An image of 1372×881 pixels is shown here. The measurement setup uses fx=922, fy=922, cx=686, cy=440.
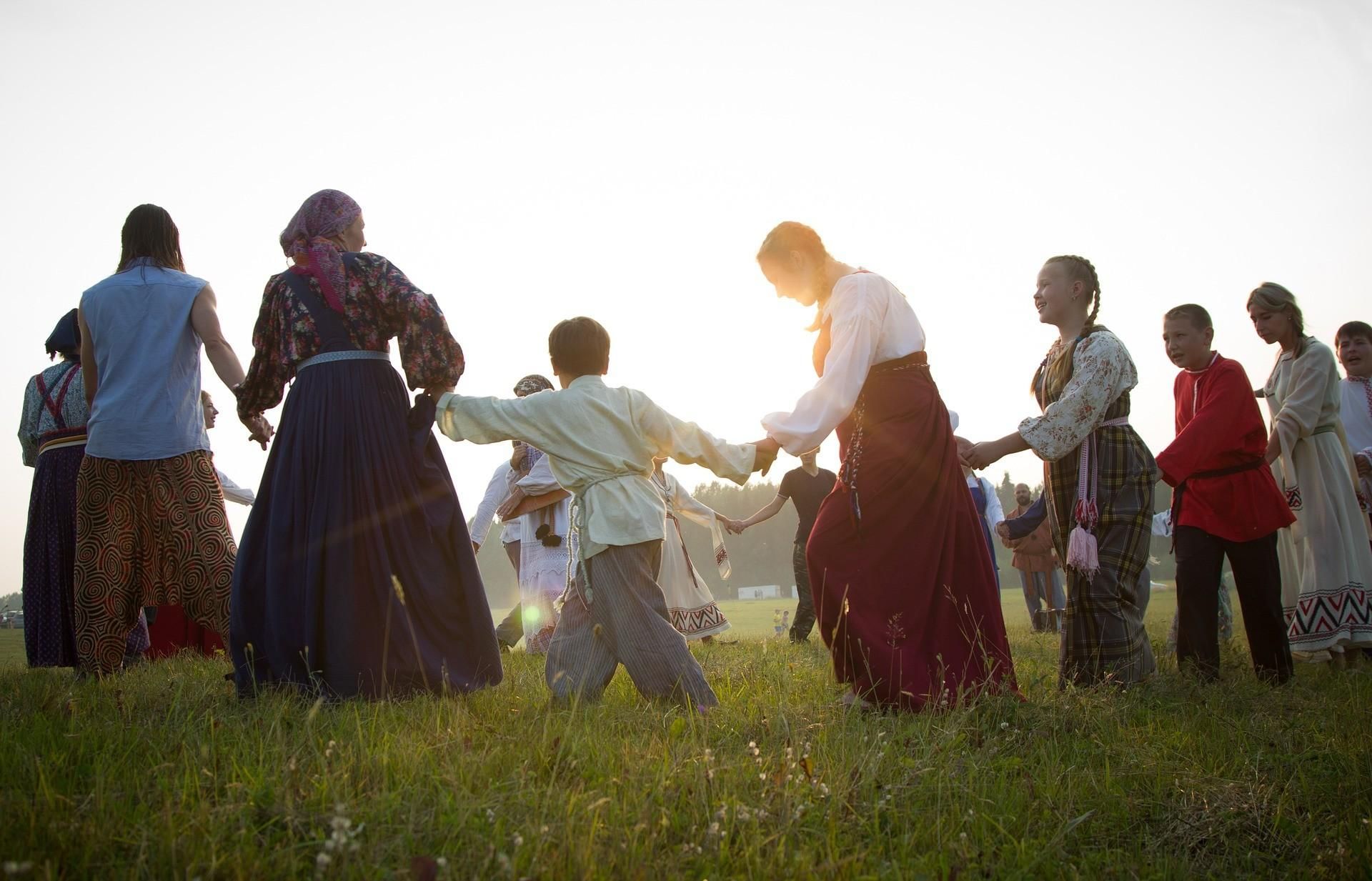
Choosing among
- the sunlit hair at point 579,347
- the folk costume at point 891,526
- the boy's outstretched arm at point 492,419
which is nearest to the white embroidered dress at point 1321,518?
the folk costume at point 891,526

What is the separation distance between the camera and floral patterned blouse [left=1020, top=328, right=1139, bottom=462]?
4668mm

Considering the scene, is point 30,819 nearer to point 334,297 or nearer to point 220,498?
point 334,297

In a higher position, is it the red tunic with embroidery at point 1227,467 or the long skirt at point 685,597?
the red tunic with embroidery at point 1227,467

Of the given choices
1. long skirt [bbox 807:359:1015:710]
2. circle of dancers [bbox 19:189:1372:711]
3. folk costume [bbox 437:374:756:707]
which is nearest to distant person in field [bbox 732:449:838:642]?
circle of dancers [bbox 19:189:1372:711]

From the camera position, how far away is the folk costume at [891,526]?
390 cm

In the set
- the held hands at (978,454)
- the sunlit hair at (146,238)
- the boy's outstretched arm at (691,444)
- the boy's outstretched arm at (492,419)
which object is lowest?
the held hands at (978,454)

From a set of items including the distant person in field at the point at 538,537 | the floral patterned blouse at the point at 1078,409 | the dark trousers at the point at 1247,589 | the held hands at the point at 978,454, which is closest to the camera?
the held hands at the point at 978,454

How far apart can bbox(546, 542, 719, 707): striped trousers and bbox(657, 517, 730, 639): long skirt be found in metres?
3.47

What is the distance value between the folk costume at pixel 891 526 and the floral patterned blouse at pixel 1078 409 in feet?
2.18

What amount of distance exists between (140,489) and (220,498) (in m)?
0.38

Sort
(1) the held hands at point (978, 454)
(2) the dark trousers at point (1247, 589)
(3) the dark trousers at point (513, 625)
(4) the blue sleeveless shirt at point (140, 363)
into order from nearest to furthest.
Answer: (1) the held hands at point (978, 454), (4) the blue sleeveless shirt at point (140, 363), (2) the dark trousers at point (1247, 589), (3) the dark trousers at point (513, 625)

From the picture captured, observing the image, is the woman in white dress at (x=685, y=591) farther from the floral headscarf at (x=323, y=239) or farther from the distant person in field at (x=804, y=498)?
the floral headscarf at (x=323, y=239)

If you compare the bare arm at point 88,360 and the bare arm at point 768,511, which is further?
the bare arm at point 768,511

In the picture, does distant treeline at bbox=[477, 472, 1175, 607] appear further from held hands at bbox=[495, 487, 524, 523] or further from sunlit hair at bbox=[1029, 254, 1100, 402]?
sunlit hair at bbox=[1029, 254, 1100, 402]
